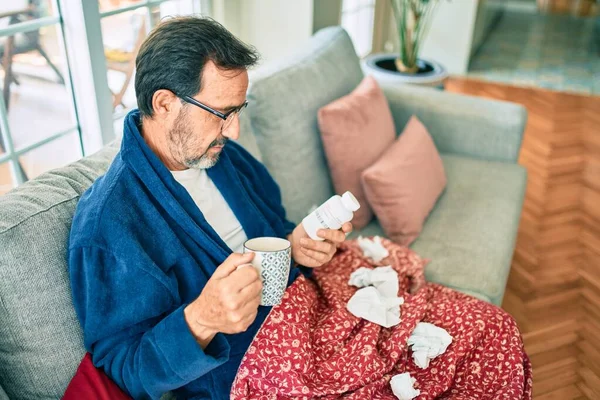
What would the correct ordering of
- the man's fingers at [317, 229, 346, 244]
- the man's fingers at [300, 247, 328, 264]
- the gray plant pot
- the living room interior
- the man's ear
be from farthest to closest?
the gray plant pot → the living room interior → the man's fingers at [300, 247, 328, 264] → the man's fingers at [317, 229, 346, 244] → the man's ear

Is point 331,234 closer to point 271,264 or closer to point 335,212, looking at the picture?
point 335,212

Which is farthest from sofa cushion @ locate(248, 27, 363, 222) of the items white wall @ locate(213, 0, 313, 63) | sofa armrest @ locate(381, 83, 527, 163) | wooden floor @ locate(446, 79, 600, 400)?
wooden floor @ locate(446, 79, 600, 400)

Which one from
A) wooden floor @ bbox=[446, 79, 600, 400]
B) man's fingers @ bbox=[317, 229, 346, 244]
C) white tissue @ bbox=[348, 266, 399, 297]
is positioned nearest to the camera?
man's fingers @ bbox=[317, 229, 346, 244]

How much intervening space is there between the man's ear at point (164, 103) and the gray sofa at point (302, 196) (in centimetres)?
24

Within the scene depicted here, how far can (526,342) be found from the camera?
2.15 meters

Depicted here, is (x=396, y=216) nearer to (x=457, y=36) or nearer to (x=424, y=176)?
(x=424, y=176)

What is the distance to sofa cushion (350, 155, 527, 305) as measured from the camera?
1.77 metres

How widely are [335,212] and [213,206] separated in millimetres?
355

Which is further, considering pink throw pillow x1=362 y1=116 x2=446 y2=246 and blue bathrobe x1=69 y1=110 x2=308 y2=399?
pink throw pillow x1=362 y1=116 x2=446 y2=246

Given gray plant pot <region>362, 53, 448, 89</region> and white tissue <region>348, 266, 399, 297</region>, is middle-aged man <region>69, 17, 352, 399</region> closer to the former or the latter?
white tissue <region>348, 266, 399, 297</region>

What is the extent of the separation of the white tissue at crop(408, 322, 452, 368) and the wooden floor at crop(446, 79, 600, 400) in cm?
80

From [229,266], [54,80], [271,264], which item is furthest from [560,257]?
[54,80]

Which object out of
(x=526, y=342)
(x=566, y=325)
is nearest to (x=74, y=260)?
(x=526, y=342)

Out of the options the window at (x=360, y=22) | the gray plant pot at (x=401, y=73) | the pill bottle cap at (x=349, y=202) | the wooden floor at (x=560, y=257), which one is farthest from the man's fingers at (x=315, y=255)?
the window at (x=360, y=22)
